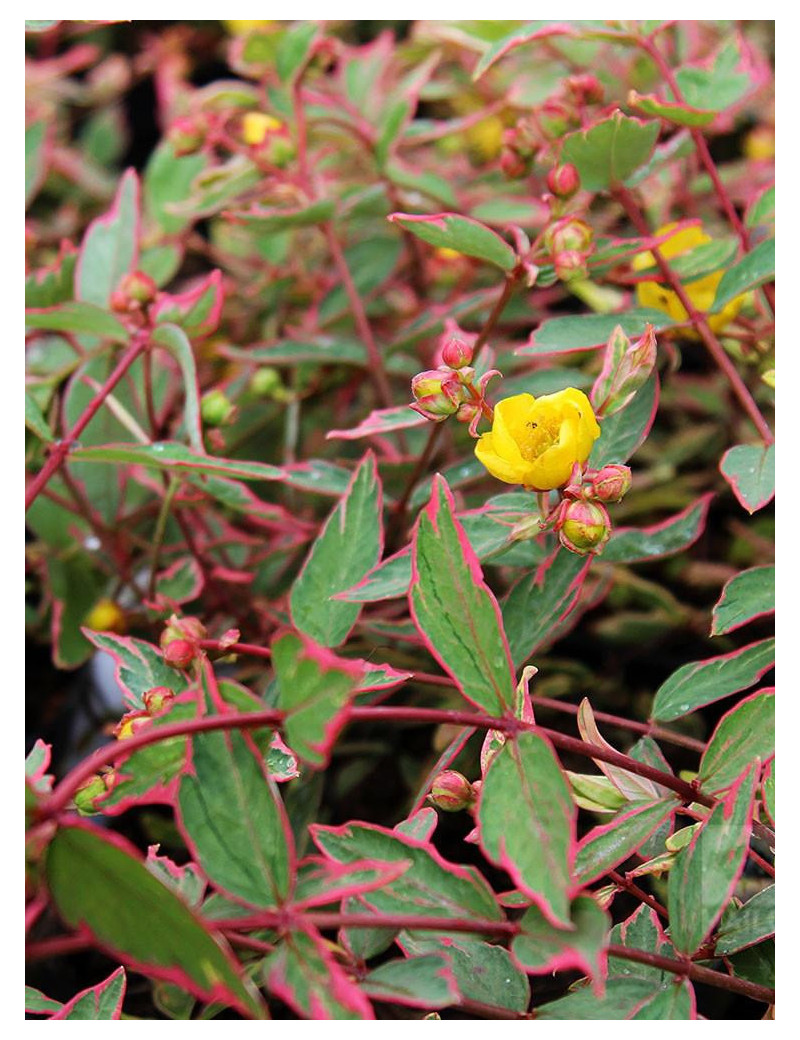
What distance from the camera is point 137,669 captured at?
0.64 metres

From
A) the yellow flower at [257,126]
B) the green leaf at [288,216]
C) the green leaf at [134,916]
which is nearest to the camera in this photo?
the green leaf at [134,916]

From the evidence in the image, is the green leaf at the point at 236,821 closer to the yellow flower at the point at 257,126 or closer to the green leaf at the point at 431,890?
the green leaf at the point at 431,890

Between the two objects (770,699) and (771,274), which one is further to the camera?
(771,274)

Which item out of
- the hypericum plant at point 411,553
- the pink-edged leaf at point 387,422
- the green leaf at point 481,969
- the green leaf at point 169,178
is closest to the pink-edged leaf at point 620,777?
the hypericum plant at point 411,553

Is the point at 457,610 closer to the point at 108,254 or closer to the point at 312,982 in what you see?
the point at 312,982

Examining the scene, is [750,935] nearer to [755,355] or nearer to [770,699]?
[770,699]

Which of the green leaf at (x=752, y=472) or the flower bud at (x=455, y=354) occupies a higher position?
the flower bud at (x=455, y=354)

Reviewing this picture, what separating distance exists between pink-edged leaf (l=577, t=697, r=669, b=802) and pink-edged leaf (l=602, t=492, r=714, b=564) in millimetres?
176

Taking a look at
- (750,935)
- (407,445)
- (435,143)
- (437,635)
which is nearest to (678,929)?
(750,935)

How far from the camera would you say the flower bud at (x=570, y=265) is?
67cm

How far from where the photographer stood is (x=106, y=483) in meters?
0.92

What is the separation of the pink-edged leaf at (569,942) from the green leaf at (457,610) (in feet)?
0.32

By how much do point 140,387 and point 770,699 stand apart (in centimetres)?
66

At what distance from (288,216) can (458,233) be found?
27cm
